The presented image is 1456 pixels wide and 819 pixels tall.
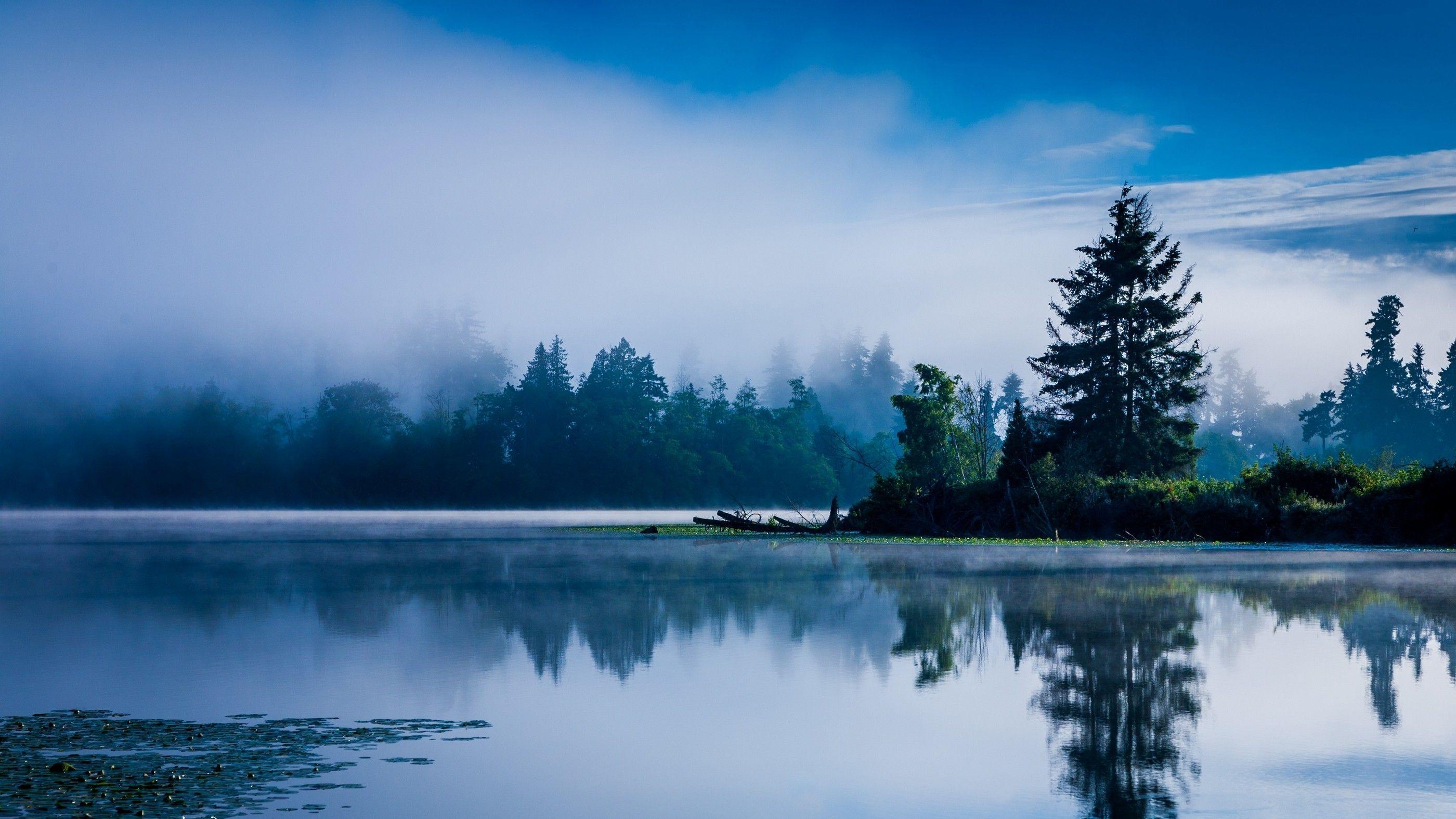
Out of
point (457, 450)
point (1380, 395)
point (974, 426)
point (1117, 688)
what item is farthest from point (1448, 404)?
point (1117, 688)

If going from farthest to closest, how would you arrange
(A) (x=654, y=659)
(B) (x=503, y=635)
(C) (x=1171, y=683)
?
(B) (x=503, y=635)
(A) (x=654, y=659)
(C) (x=1171, y=683)

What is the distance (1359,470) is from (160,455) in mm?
95229

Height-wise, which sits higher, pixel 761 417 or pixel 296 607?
pixel 761 417

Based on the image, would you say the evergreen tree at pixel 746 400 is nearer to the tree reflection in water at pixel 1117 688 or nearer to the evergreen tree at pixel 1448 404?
the evergreen tree at pixel 1448 404

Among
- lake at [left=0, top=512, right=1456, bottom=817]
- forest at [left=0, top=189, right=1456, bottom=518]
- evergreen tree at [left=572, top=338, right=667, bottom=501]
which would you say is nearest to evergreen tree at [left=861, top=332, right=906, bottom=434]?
forest at [left=0, top=189, right=1456, bottom=518]

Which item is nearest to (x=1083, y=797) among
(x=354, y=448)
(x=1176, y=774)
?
(x=1176, y=774)

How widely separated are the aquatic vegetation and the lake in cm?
5

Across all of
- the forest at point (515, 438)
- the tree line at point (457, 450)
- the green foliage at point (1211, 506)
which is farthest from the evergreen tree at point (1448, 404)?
the green foliage at point (1211, 506)

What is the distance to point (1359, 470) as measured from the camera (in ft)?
120

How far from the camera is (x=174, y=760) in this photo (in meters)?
7.85

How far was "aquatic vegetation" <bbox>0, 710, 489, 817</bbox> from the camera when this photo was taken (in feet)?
22.4

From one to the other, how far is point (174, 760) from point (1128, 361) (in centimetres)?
5098

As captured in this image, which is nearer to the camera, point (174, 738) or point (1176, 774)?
point (1176, 774)

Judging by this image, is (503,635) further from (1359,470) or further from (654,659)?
(1359,470)
